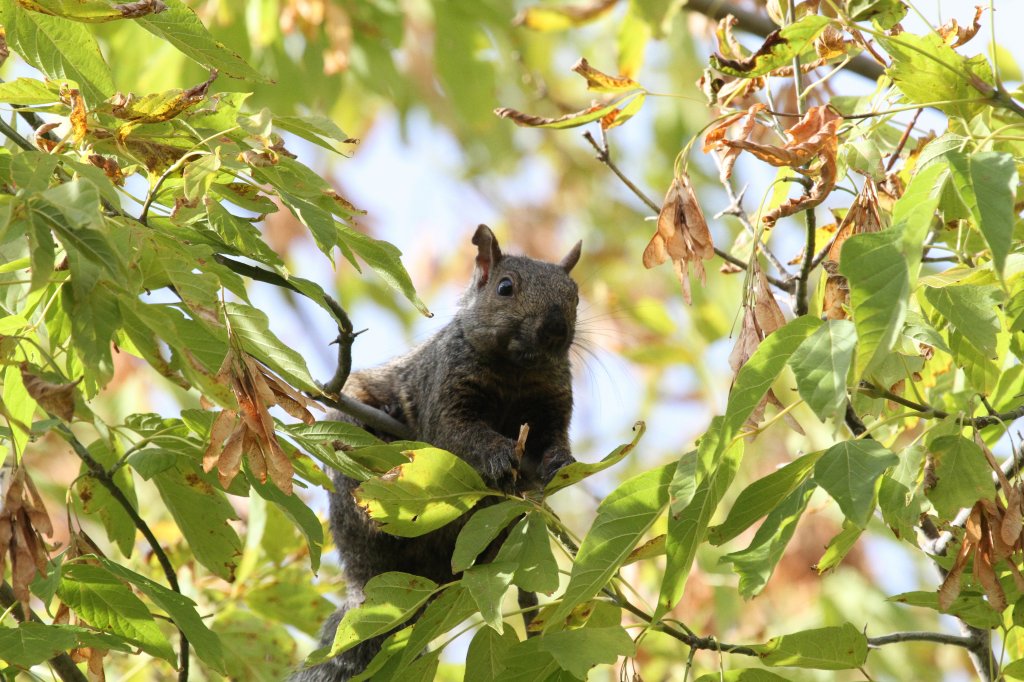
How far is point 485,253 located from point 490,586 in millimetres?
2595

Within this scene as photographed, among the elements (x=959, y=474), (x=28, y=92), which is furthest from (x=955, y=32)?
(x=28, y=92)

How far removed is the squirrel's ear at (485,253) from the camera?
186 inches

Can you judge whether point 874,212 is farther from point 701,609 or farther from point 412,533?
point 701,609

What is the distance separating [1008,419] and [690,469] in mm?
999

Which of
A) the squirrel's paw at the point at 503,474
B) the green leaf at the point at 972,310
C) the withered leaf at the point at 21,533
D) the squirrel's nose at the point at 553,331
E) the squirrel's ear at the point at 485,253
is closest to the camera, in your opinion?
the withered leaf at the point at 21,533

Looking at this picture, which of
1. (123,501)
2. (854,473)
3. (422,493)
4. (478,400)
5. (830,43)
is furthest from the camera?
(478,400)

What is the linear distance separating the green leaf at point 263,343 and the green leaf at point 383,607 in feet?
1.84

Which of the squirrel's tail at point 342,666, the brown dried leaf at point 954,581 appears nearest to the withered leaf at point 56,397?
the brown dried leaf at point 954,581

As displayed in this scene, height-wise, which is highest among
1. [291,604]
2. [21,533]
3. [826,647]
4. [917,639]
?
[21,533]

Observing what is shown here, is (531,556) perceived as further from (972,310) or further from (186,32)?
(186,32)

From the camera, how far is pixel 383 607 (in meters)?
2.57

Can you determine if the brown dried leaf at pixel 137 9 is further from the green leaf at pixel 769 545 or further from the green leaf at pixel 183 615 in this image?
the green leaf at pixel 769 545

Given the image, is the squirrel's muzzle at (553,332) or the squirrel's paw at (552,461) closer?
the squirrel's paw at (552,461)

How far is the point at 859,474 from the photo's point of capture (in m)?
2.12
